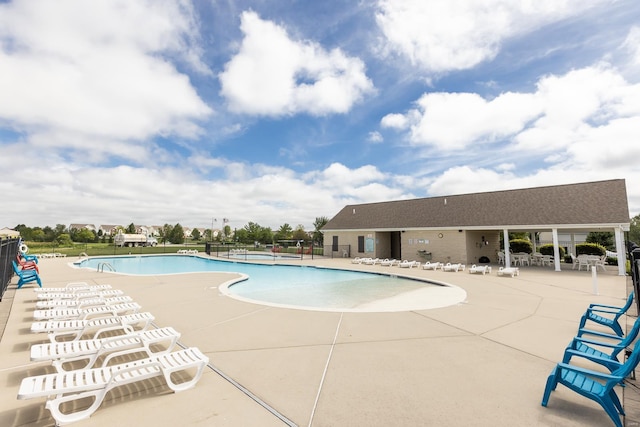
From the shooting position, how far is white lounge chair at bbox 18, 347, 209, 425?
2.64 m

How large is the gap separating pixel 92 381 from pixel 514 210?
22132mm

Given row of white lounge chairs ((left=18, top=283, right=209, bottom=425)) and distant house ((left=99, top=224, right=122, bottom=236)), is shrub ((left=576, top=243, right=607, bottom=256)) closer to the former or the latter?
row of white lounge chairs ((left=18, top=283, right=209, bottom=425))

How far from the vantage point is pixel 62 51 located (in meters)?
9.34

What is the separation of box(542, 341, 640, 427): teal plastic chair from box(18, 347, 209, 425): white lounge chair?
13.0 ft

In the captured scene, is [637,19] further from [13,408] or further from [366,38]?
[13,408]

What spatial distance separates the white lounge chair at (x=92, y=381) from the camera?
8.65 feet

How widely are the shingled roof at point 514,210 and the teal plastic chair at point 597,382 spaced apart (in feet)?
54.4

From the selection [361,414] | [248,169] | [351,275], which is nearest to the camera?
[361,414]

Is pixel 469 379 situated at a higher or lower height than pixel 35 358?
lower

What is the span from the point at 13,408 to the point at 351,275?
14503 millimetres

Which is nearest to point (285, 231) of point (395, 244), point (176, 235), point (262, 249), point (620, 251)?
point (262, 249)

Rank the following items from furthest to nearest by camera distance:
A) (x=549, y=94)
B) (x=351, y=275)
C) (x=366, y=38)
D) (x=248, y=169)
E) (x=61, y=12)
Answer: (x=248, y=169), (x=351, y=275), (x=366, y=38), (x=549, y=94), (x=61, y=12)

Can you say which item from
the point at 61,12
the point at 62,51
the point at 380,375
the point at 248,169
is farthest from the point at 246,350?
the point at 248,169

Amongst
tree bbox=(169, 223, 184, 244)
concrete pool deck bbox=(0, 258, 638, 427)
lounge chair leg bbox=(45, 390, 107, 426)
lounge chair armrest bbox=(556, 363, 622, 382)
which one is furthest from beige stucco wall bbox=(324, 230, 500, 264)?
tree bbox=(169, 223, 184, 244)
